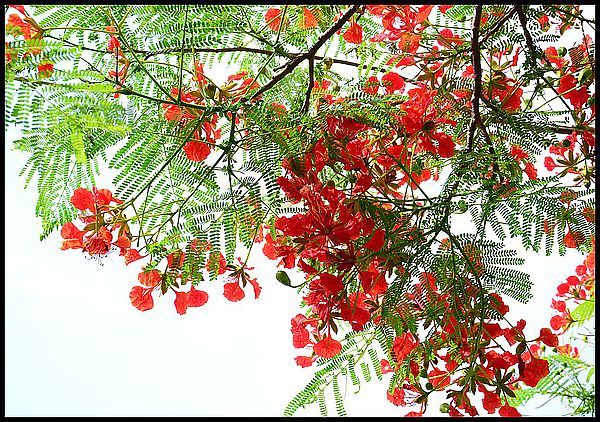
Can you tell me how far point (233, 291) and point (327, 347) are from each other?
144 millimetres

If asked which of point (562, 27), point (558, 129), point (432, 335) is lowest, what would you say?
point (432, 335)

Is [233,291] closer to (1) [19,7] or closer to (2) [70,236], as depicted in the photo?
(2) [70,236]

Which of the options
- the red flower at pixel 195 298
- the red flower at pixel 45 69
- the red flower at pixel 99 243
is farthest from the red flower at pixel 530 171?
the red flower at pixel 45 69

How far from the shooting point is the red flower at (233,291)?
0.81m

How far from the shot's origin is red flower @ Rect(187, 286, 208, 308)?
0.79 m

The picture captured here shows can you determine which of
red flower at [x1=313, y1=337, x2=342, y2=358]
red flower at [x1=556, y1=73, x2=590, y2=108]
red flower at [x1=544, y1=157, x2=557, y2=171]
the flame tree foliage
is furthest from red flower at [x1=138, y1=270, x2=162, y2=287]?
red flower at [x1=544, y1=157, x2=557, y2=171]

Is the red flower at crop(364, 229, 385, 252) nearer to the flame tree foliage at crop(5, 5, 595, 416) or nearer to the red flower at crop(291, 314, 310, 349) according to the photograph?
the flame tree foliage at crop(5, 5, 595, 416)

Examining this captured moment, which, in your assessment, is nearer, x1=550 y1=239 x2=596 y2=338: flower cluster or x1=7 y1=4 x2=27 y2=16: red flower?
x1=7 y1=4 x2=27 y2=16: red flower

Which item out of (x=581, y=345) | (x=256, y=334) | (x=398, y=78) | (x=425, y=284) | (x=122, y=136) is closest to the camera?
(x=122, y=136)

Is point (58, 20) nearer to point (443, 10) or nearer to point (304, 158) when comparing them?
point (304, 158)

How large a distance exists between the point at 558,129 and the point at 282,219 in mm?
481

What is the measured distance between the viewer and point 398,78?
3.21 ft

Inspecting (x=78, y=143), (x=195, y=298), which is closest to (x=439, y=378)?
(x=195, y=298)

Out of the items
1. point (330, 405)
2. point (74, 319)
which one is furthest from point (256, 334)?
point (330, 405)
